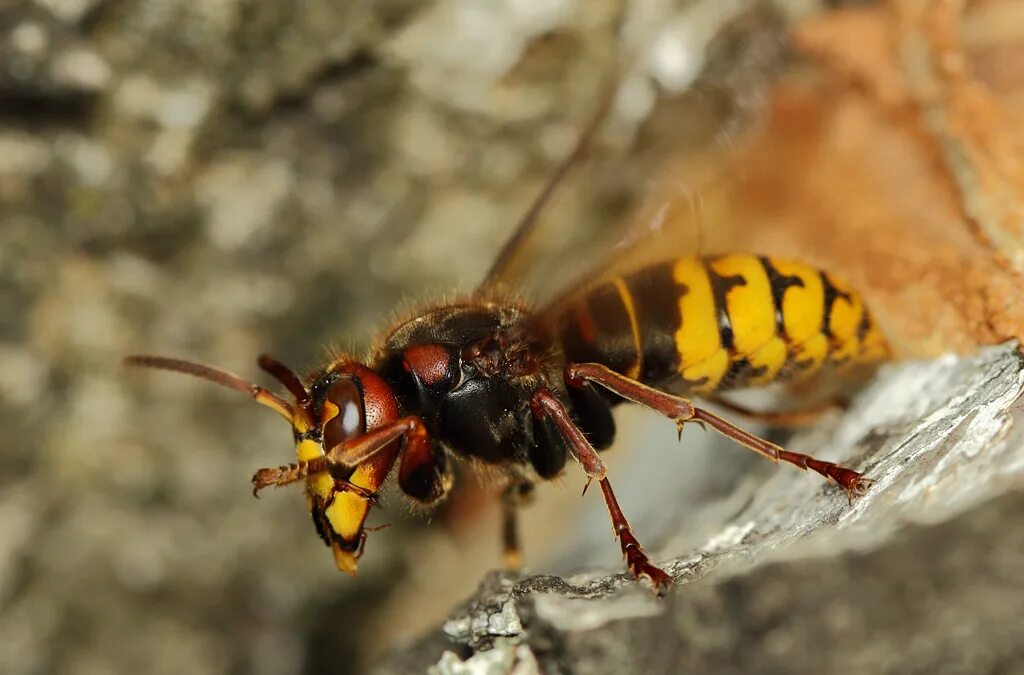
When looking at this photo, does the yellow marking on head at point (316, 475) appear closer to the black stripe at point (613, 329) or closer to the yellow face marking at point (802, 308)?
the black stripe at point (613, 329)

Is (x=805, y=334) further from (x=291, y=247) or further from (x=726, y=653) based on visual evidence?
(x=291, y=247)

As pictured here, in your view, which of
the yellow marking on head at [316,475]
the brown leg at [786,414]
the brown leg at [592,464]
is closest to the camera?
the brown leg at [592,464]

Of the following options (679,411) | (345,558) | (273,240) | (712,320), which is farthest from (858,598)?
(273,240)

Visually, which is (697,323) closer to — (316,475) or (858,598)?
(858,598)

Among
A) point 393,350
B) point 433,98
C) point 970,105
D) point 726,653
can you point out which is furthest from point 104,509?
point 970,105

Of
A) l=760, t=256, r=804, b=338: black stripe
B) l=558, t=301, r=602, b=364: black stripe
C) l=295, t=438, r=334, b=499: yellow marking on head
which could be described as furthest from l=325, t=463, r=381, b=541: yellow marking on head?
l=760, t=256, r=804, b=338: black stripe

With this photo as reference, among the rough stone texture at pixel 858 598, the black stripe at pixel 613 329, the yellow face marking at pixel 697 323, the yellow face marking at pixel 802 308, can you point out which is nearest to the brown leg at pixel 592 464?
the rough stone texture at pixel 858 598

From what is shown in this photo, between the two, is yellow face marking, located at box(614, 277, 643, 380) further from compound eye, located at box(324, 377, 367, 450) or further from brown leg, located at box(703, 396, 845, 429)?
compound eye, located at box(324, 377, 367, 450)
